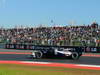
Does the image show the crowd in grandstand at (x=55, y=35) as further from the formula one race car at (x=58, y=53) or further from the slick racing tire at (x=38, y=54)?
the slick racing tire at (x=38, y=54)

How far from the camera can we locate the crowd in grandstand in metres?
24.1

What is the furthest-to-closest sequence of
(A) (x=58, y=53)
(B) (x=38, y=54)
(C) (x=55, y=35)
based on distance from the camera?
1. (C) (x=55, y=35)
2. (B) (x=38, y=54)
3. (A) (x=58, y=53)

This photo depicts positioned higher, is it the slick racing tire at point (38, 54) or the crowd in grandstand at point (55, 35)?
the crowd in grandstand at point (55, 35)

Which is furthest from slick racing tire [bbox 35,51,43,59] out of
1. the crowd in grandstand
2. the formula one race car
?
the crowd in grandstand

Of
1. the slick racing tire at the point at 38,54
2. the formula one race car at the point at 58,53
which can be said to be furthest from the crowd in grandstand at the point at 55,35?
the slick racing tire at the point at 38,54

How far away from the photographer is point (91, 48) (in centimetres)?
Result: 2380

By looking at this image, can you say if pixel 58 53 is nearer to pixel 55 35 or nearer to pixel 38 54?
pixel 38 54

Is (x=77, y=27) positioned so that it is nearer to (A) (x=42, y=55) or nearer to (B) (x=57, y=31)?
(B) (x=57, y=31)

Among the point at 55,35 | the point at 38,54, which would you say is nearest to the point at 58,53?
the point at 38,54

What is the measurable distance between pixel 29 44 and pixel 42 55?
11.6 m

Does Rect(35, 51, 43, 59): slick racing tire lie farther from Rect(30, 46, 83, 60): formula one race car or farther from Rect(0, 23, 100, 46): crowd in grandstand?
Rect(0, 23, 100, 46): crowd in grandstand

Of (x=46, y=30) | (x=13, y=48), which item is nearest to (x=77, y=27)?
(x=46, y=30)

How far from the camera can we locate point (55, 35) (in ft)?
92.2

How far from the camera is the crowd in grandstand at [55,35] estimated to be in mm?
24098
